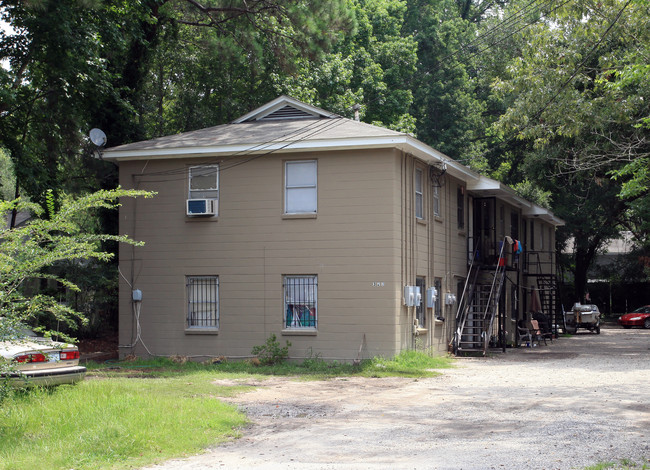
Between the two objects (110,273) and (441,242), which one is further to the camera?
(110,273)

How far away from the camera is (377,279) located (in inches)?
712

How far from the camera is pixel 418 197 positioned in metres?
20.5

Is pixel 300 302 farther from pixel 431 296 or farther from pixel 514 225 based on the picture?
pixel 514 225

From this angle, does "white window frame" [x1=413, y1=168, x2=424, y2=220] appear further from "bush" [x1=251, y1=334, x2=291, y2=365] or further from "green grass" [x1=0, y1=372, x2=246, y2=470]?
"green grass" [x1=0, y1=372, x2=246, y2=470]

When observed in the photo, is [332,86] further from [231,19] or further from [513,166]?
[513,166]

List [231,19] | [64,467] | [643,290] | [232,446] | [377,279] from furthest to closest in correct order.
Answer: [643,290], [231,19], [377,279], [232,446], [64,467]

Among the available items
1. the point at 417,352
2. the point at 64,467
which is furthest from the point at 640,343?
the point at 64,467

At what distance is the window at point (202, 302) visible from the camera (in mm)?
19500

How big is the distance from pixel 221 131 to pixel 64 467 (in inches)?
551

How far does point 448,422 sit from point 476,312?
12.4 metres

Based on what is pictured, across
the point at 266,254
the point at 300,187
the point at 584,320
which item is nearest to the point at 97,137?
the point at 266,254

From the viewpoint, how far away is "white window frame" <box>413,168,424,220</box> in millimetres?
20281

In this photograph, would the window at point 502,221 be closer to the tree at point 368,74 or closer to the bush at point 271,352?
the tree at point 368,74

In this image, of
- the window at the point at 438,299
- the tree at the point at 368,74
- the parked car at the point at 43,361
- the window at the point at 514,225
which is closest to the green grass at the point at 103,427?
the parked car at the point at 43,361
